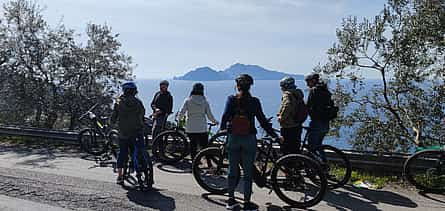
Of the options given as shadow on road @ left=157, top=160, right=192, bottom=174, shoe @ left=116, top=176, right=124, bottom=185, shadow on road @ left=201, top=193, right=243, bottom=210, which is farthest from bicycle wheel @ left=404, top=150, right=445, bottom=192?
shoe @ left=116, top=176, right=124, bottom=185

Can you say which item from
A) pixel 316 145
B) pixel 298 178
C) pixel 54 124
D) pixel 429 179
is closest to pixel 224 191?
pixel 298 178

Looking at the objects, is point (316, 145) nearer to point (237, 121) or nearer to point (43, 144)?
point (237, 121)

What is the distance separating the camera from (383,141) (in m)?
14.7

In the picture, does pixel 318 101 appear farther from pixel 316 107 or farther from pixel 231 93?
pixel 231 93

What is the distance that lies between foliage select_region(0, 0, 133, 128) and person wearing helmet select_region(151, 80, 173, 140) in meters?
10.9

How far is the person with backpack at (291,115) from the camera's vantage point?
21.4ft

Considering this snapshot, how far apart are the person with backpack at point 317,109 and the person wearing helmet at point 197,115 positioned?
83.0 inches

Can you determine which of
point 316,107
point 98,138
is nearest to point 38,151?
point 98,138

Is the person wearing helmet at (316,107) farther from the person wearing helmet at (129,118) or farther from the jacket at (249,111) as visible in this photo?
the person wearing helmet at (129,118)

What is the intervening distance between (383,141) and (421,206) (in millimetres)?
9319

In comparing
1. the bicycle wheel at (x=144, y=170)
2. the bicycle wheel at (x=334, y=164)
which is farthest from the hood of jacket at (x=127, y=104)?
the bicycle wheel at (x=334, y=164)

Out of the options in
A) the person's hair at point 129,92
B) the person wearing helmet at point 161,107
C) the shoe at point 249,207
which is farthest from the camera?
the person wearing helmet at point 161,107

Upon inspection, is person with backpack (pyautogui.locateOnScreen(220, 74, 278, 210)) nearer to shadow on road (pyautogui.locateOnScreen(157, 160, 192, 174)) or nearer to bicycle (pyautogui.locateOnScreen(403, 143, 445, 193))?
shadow on road (pyautogui.locateOnScreen(157, 160, 192, 174))

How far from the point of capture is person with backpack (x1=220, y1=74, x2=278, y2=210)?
557 cm
